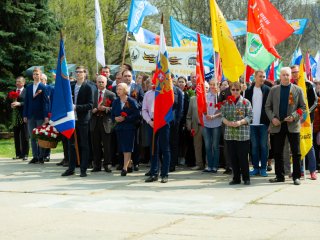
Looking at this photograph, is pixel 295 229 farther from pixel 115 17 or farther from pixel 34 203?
pixel 115 17

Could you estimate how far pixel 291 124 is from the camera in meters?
11.2

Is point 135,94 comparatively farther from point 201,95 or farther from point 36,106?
point 36,106

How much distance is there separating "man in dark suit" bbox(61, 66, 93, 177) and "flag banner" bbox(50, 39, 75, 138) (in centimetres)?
24

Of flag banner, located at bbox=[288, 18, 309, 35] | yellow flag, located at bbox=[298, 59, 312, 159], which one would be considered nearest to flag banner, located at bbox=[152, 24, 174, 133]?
yellow flag, located at bbox=[298, 59, 312, 159]

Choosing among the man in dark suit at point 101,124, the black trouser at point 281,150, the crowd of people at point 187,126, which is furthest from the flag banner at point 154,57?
the black trouser at point 281,150

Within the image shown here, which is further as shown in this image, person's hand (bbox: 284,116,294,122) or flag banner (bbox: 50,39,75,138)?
flag banner (bbox: 50,39,75,138)

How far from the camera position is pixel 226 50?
12375 millimetres

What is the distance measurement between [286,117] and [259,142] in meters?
1.22

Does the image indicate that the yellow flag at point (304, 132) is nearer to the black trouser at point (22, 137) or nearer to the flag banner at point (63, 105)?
the flag banner at point (63, 105)

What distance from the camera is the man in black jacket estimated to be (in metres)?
12.1

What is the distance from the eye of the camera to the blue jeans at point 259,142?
12195mm

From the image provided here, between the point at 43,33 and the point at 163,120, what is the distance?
623 inches

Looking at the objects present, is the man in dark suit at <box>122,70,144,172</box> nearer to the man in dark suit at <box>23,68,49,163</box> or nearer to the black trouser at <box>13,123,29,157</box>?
the man in dark suit at <box>23,68,49,163</box>

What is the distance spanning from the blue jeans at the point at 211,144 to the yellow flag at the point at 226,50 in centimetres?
129
